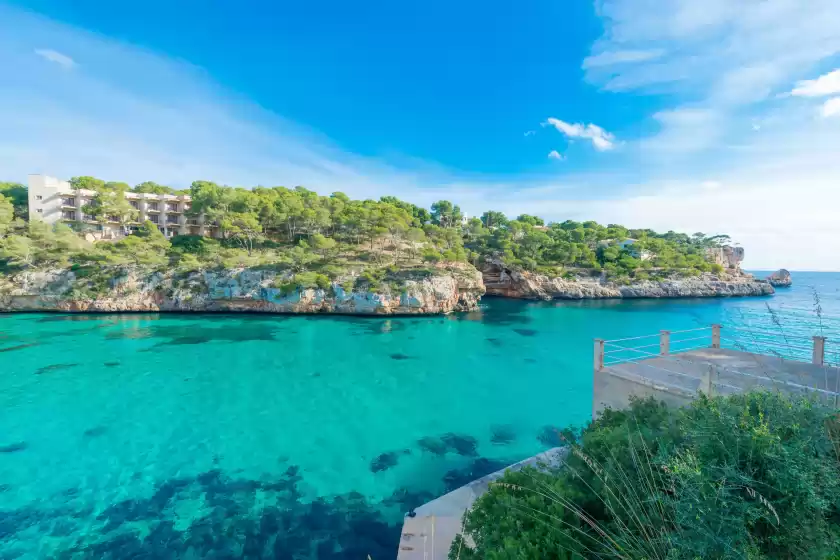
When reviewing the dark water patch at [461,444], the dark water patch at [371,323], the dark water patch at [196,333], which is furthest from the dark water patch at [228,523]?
the dark water patch at [371,323]

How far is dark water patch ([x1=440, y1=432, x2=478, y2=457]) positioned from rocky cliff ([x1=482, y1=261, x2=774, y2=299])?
30.9 metres

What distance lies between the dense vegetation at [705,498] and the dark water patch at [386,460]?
4.04 m

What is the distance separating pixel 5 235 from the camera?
28672mm

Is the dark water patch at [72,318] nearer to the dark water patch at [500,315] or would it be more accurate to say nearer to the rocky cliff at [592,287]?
the dark water patch at [500,315]

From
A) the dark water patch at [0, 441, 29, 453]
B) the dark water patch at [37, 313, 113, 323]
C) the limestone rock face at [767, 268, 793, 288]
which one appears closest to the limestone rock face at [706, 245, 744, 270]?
the limestone rock face at [767, 268, 793, 288]

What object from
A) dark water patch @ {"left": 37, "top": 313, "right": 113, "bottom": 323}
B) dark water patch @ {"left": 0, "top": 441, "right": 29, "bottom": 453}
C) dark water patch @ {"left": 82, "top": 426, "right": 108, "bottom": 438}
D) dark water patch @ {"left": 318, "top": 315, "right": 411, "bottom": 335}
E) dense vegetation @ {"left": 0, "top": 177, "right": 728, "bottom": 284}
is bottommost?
dark water patch @ {"left": 0, "top": 441, "right": 29, "bottom": 453}

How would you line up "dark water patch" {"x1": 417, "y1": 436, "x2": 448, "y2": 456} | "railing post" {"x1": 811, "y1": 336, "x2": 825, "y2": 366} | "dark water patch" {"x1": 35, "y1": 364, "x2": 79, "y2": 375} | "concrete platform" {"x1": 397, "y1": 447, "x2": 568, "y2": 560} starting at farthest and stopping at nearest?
"dark water patch" {"x1": 35, "y1": 364, "x2": 79, "y2": 375} → "dark water patch" {"x1": 417, "y1": 436, "x2": 448, "y2": 456} → "railing post" {"x1": 811, "y1": 336, "x2": 825, "y2": 366} → "concrete platform" {"x1": 397, "y1": 447, "x2": 568, "y2": 560}

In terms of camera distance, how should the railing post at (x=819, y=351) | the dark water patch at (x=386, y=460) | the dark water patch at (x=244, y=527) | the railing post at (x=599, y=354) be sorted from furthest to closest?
the dark water patch at (x=386, y=460)
the railing post at (x=599, y=354)
the railing post at (x=819, y=351)
the dark water patch at (x=244, y=527)

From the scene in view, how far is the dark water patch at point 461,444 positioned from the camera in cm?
762

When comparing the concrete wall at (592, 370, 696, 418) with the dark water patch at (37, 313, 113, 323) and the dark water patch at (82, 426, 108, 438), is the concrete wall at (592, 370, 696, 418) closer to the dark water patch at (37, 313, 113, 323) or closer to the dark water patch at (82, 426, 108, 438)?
the dark water patch at (82, 426, 108, 438)

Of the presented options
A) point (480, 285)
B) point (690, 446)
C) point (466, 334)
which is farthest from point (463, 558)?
point (480, 285)

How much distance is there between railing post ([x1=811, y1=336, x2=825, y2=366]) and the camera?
543 centimetres

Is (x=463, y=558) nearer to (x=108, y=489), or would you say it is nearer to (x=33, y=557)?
(x=33, y=557)

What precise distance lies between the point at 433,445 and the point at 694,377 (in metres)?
5.33
